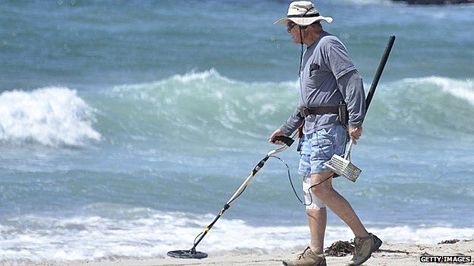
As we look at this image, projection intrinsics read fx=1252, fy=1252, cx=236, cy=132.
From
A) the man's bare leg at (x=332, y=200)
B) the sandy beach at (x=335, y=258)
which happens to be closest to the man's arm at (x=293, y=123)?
the man's bare leg at (x=332, y=200)

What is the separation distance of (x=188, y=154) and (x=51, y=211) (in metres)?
4.03

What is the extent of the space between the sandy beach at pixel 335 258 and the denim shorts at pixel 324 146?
0.97 m

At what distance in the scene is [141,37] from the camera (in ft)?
88.0

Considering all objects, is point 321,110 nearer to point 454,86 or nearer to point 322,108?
point 322,108

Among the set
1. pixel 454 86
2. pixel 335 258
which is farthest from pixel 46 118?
pixel 335 258

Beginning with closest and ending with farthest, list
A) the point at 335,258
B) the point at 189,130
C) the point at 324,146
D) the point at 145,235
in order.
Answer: the point at 324,146 → the point at 335,258 → the point at 145,235 → the point at 189,130

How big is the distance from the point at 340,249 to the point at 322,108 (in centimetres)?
177

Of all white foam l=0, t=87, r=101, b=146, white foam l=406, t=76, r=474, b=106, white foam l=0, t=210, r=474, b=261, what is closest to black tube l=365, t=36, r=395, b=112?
white foam l=0, t=210, r=474, b=261

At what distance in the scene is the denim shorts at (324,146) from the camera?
6.82 m

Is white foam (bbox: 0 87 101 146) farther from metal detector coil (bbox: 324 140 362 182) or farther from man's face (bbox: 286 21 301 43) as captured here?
metal detector coil (bbox: 324 140 362 182)

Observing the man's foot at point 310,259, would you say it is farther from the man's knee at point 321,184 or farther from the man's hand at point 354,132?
the man's hand at point 354,132

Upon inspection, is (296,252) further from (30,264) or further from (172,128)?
(172,128)

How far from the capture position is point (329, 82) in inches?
269

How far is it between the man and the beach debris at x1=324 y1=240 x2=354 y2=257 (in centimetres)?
122
